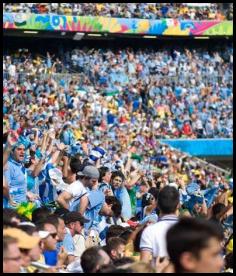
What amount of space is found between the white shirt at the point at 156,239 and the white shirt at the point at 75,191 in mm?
3177

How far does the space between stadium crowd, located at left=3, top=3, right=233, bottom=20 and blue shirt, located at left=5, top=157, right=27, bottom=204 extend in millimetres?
27887

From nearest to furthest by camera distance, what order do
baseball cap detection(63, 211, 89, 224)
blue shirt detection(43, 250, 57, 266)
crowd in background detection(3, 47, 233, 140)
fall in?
blue shirt detection(43, 250, 57, 266) < baseball cap detection(63, 211, 89, 224) < crowd in background detection(3, 47, 233, 140)

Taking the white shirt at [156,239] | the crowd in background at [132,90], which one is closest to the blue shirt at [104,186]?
the white shirt at [156,239]

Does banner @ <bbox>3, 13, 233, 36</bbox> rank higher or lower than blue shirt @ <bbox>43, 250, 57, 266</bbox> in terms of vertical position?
higher

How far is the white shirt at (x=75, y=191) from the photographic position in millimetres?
10516

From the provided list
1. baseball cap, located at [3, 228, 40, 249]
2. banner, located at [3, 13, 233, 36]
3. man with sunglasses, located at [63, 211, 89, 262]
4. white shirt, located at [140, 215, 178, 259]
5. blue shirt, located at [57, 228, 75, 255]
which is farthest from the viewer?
banner, located at [3, 13, 233, 36]

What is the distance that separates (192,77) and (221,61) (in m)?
3.48

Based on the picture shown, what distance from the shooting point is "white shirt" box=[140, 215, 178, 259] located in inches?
287

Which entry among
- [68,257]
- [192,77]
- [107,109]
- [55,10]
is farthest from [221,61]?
[68,257]

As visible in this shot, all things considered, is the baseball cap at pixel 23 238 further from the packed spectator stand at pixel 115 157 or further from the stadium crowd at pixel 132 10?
the stadium crowd at pixel 132 10

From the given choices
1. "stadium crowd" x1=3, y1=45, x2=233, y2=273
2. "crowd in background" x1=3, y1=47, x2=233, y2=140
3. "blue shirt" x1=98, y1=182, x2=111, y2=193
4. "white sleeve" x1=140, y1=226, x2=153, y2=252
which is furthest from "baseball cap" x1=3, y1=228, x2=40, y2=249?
"crowd in background" x1=3, y1=47, x2=233, y2=140

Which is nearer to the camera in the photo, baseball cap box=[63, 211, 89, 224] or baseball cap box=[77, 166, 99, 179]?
baseball cap box=[63, 211, 89, 224]

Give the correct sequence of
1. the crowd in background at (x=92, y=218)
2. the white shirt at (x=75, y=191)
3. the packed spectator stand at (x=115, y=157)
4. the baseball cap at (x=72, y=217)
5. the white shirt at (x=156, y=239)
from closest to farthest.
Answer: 1. the crowd in background at (x=92, y=218)
2. the packed spectator stand at (x=115, y=157)
3. the white shirt at (x=156, y=239)
4. the baseball cap at (x=72, y=217)
5. the white shirt at (x=75, y=191)

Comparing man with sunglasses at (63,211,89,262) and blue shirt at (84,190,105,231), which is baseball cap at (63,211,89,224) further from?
blue shirt at (84,190,105,231)
